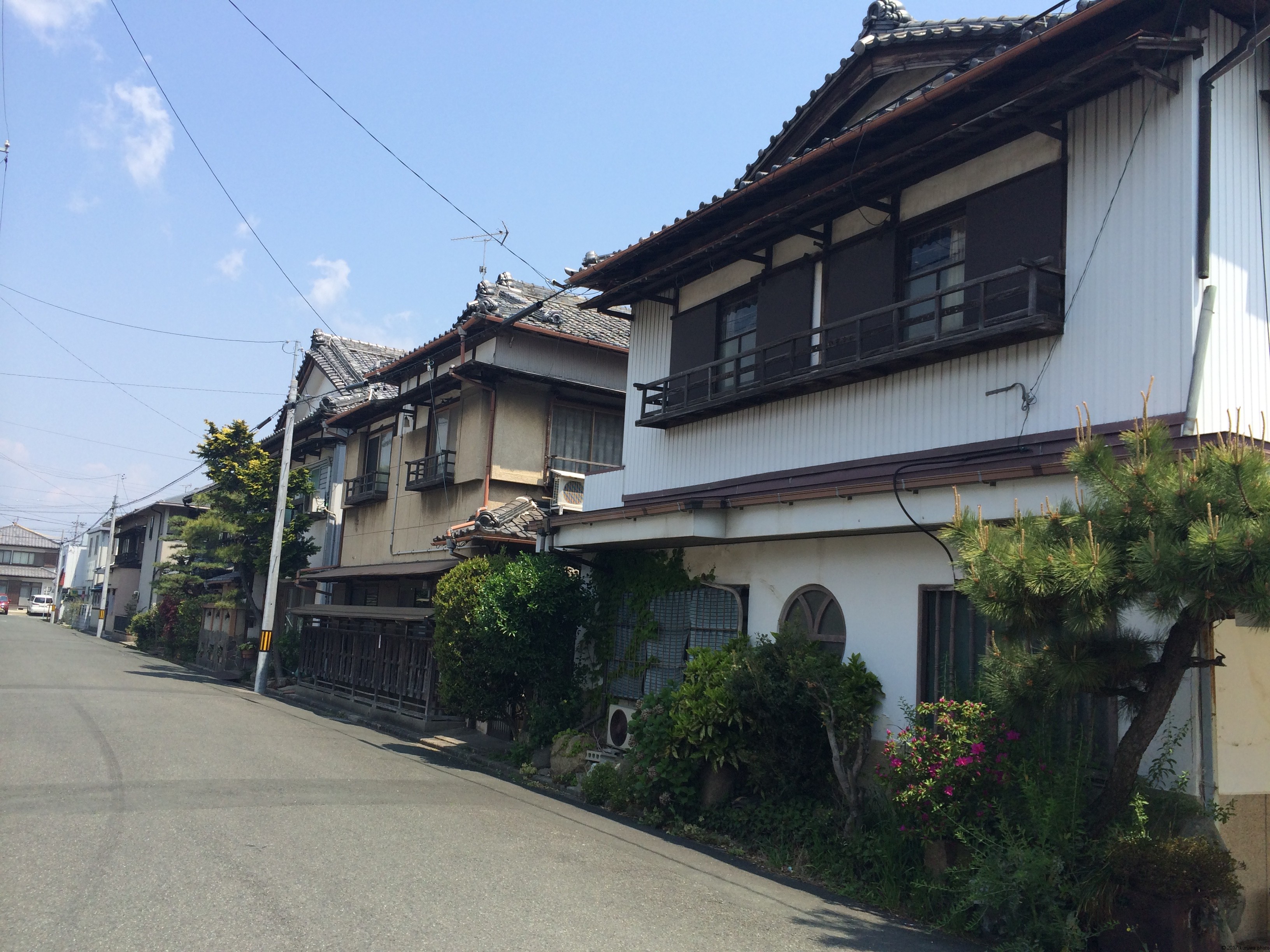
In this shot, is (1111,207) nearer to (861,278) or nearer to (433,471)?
(861,278)

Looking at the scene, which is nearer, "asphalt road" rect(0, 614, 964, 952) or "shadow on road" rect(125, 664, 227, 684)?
"asphalt road" rect(0, 614, 964, 952)

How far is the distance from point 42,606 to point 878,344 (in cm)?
8466

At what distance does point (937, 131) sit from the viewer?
33.0ft

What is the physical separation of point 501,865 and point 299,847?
177 centimetres

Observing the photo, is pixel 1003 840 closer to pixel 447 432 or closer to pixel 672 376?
pixel 672 376

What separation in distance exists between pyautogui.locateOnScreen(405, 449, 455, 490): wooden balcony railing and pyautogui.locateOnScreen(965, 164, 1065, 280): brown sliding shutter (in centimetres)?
1371

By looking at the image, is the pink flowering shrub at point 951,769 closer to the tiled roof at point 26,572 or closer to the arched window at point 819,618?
the arched window at point 819,618

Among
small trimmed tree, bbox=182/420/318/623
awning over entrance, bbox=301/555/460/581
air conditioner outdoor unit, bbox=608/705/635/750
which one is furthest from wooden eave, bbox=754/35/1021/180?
small trimmed tree, bbox=182/420/318/623

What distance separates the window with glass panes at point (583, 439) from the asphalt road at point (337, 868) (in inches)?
344

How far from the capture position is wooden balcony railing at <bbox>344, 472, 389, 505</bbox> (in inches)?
976

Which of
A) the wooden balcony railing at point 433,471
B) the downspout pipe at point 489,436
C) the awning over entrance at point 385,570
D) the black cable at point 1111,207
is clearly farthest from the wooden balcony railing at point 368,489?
the black cable at point 1111,207

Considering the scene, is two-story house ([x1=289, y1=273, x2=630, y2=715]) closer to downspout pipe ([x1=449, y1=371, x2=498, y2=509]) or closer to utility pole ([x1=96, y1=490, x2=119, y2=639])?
downspout pipe ([x1=449, y1=371, x2=498, y2=509])

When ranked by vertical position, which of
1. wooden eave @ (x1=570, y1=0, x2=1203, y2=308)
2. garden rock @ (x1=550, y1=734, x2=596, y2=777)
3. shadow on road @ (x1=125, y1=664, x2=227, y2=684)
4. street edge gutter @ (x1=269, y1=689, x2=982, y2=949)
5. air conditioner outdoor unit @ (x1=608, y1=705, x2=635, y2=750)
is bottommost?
→ shadow on road @ (x1=125, y1=664, x2=227, y2=684)

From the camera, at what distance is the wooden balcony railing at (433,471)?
2123 cm
